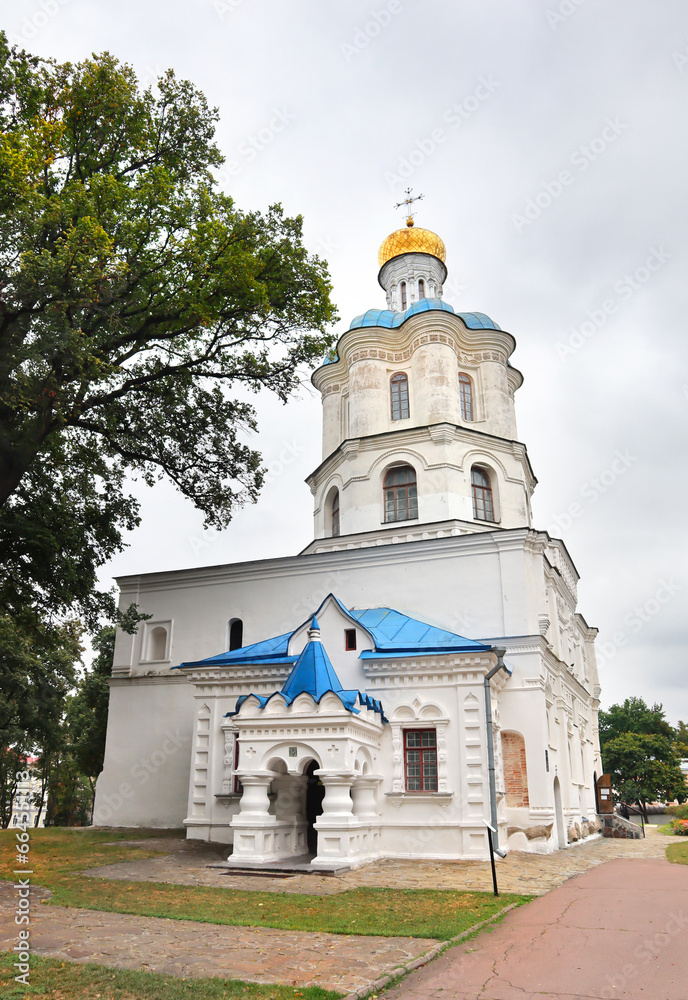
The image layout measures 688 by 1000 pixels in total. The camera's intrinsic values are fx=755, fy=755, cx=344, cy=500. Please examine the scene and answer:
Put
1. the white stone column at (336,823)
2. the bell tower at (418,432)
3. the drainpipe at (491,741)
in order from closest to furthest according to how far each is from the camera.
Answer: the white stone column at (336,823), the drainpipe at (491,741), the bell tower at (418,432)

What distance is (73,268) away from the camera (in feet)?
39.7

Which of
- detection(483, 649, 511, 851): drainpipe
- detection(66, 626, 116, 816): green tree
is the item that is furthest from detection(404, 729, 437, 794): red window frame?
detection(66, 626, 116, 816): green tree

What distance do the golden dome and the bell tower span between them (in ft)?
6.67

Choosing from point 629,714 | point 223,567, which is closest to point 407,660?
point 223,567

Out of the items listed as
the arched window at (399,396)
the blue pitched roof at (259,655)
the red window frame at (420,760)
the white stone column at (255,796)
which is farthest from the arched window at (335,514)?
the white stone column at (255,796)

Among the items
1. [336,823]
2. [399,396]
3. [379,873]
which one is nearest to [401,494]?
[399,396]

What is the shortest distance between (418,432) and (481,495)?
9.05ft

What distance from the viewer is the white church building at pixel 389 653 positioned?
15.1m

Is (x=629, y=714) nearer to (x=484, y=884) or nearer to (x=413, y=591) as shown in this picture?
(x=413, y=591)

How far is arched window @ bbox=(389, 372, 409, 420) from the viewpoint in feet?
80.5

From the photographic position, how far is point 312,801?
54.1 ft

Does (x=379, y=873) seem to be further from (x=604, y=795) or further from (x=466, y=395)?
(x=604, y=795)

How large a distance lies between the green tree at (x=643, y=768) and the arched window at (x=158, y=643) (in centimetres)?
3667

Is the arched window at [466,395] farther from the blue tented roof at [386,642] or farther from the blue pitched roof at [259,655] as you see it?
the blue pitched roof at [259,655]
